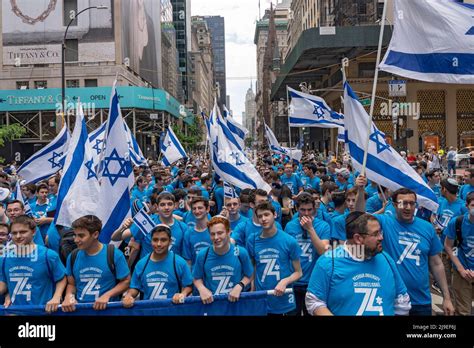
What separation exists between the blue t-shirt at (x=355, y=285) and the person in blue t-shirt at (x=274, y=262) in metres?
1.21

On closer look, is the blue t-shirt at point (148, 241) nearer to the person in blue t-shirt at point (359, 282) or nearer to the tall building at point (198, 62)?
the person in blue t-shirt at point (359, 282)

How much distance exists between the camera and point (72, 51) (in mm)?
50156

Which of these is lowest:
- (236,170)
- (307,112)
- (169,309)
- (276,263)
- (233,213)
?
(169,309)

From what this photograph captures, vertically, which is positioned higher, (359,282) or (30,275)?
(359,282)

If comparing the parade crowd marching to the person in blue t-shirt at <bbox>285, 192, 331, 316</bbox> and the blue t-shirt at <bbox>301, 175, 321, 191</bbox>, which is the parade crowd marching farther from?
the blue t-shirt at <bbox>301, 175, 321, 191</bbox>

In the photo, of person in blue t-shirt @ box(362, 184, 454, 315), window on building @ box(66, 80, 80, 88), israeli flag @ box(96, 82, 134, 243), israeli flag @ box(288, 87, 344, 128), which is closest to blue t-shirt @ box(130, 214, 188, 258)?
israeli flag @ box(96, 82, 134, 243)

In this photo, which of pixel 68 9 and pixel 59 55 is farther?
pixel 68 9

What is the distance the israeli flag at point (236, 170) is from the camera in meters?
8.51

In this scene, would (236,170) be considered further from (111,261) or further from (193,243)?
(111,261)

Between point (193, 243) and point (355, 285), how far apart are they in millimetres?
2670

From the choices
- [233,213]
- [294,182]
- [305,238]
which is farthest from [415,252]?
[294,182]

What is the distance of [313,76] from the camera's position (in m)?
51.1
